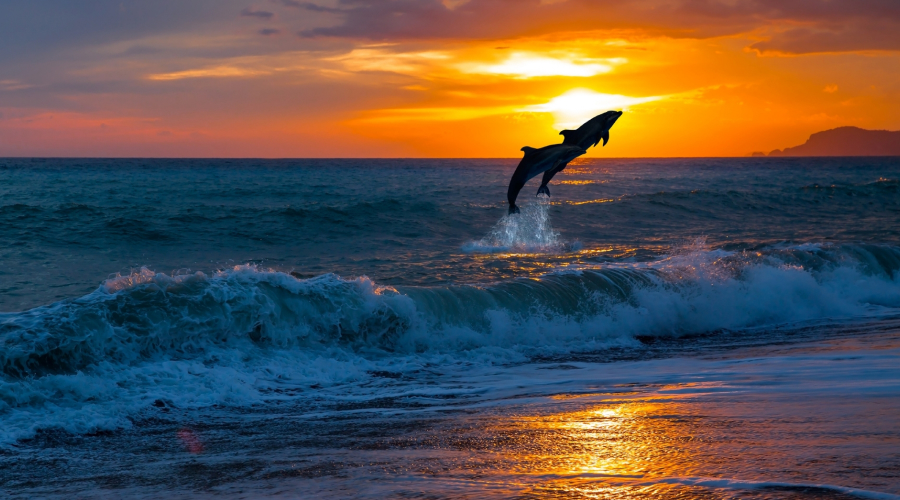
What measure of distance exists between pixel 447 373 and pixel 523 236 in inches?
570

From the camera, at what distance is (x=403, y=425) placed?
21.5 ft

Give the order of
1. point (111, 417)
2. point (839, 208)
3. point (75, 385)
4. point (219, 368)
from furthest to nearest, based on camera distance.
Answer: point (839, 208) → point (219, 368) → point (75, 385) → point (111, 417)

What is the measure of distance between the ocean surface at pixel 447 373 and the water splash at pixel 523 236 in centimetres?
84

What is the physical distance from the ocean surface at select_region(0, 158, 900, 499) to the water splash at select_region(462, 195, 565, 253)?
2.75ft

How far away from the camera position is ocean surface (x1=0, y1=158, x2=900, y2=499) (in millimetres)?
4980

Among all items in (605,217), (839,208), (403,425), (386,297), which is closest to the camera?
(403,425)

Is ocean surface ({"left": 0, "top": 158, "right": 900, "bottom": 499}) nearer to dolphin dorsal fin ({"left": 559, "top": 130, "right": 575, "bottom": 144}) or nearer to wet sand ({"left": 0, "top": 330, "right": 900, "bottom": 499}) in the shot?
wet sand ({"left": 0, "top": 330, "right": 900, "bottom": 499})

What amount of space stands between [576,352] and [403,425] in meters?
4.78

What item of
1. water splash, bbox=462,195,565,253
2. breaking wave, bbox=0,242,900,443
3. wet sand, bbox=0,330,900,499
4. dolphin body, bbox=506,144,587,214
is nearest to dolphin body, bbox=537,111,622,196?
dolphin body, bbox=506,144,587,214

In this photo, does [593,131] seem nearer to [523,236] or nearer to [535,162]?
[535,162]

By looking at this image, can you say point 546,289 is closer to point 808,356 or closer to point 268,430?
point 808,356

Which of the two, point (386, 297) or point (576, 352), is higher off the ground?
point (386, 297)

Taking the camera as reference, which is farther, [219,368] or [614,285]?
[614,285]

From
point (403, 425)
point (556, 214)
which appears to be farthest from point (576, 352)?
point (556, 214)
